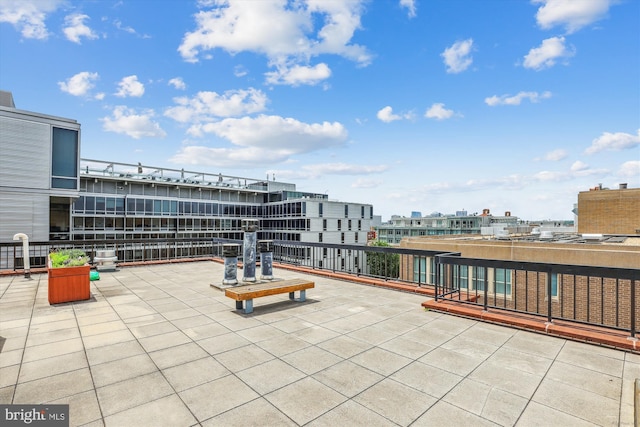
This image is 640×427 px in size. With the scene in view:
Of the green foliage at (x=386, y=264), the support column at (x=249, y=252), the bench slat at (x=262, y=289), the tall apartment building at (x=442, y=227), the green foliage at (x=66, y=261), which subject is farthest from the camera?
the tall apartment building at (x=442, y=227)

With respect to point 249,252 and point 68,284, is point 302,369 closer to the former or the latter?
point 249,252

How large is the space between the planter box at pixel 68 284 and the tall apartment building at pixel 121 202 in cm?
1465

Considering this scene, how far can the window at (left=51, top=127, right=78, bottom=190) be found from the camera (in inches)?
752

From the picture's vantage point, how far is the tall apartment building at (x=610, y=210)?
44.5 m

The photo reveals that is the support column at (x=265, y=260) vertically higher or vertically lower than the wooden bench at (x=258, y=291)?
higher

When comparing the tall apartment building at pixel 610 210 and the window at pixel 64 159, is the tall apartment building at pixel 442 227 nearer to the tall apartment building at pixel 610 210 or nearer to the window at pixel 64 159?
the tall apartment building at pixel 610 210

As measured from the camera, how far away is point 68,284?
8047 mm

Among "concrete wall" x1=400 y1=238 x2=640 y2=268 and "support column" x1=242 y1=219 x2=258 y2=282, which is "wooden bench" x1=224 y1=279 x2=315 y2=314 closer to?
"support column" x1=242 y1=219 x2=258 y2=282

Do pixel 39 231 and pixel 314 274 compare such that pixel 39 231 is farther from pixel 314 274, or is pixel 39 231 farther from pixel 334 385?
pixel 334 385

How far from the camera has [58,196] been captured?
1952cm

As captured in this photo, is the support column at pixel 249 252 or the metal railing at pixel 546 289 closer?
the metal railing at pixel 546 289

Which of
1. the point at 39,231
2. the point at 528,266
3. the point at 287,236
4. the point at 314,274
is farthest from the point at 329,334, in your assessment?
the point at 287,236

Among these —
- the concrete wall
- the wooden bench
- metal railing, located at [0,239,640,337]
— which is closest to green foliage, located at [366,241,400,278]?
metal railing, located at [0,239,640,337]

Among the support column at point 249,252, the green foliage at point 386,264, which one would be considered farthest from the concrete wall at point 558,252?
the support column at point 249,252
